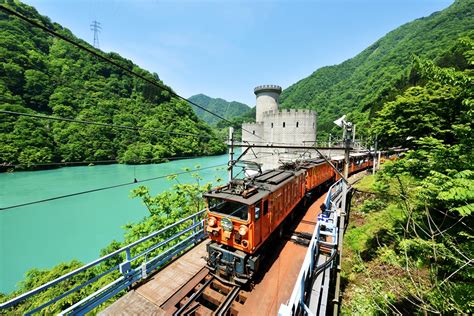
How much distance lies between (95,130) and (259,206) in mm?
39365

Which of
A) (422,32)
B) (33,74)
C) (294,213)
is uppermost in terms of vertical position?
(422,32)

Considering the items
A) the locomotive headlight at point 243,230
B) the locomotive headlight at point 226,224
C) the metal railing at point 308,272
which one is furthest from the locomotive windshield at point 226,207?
the metal railing at point 308,272

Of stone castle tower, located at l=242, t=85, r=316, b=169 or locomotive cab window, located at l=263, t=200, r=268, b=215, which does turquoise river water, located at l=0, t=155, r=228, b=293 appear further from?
stone castle tower, located at l=242, t=85, r=316, b=169

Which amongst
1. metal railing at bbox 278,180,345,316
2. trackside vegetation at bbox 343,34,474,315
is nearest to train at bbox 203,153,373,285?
metal railing at bbox 278,180,345,316

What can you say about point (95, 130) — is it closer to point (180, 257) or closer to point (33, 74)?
point (33, 74)

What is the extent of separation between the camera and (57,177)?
30062 mm

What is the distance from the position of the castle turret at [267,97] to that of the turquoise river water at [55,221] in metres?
22.1

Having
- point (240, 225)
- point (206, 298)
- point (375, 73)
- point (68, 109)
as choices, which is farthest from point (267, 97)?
point (375, 73)

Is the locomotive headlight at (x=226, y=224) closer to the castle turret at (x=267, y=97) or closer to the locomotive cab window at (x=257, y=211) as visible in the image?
the locomotive cab window at (x=257, y=211)

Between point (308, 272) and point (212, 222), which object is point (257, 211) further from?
point (308, 272)

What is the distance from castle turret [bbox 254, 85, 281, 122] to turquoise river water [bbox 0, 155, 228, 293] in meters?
22.1

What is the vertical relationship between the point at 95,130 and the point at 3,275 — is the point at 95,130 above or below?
above

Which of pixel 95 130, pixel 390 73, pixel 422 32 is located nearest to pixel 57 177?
pixel 95 130

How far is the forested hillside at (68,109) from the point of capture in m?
28.1
